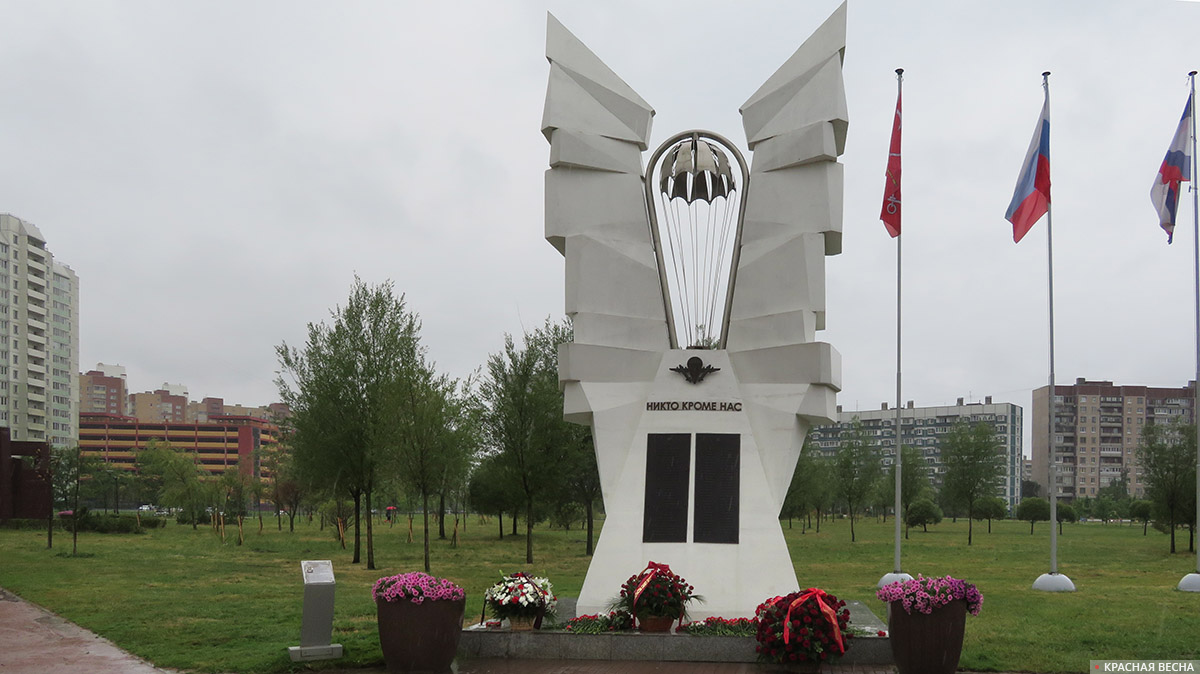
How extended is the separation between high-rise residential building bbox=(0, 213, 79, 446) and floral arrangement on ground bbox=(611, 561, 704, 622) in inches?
3137

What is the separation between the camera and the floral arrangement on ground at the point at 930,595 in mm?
10305

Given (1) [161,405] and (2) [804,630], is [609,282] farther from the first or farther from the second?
(1) [161,405]

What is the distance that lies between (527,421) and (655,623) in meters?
19.1

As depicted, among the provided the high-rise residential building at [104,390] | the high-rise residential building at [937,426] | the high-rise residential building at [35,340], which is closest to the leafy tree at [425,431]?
the high-rise residential building at [35,340]

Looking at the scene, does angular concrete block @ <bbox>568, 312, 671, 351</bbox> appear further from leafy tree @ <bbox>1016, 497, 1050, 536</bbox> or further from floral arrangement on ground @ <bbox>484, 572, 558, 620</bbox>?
leafy tree @ <bbox>1016, 497, 1050, 536</bbox>

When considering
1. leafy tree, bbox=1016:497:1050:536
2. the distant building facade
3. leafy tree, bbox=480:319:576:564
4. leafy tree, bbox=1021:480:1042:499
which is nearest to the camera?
leafy tree, bbox=480:319:576:564

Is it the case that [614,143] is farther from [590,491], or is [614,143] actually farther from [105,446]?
[105,446]

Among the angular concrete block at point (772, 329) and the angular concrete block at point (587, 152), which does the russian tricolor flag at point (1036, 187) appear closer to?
the angular concrete block at point (772, 329)

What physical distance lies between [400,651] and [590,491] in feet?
81.1

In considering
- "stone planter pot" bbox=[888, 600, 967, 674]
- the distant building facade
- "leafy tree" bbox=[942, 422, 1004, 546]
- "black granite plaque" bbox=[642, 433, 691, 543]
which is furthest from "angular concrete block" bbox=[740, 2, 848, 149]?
the distant building facade

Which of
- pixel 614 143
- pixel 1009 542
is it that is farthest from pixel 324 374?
pixel 1009 542

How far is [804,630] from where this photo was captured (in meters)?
10.7

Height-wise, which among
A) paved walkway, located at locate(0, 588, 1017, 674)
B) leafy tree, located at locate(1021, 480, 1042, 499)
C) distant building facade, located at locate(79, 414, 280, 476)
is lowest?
leafy tree, located at locate(1021, 480, 1042, 499)

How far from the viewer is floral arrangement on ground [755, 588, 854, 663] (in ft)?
35.0
